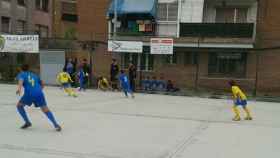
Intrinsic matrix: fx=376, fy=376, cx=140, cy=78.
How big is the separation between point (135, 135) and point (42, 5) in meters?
40.3

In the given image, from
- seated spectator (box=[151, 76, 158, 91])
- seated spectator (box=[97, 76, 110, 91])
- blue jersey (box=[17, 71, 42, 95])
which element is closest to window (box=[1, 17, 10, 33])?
seated spectator (box=[97, 76, 110, 91])

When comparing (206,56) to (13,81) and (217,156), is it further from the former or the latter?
(217,156)

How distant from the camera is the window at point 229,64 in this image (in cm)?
2389

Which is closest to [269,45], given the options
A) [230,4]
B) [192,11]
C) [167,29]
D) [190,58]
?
[230,4]

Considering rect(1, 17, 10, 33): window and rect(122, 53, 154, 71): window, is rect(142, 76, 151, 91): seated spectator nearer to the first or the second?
rect(122, 53, 154, 71): window

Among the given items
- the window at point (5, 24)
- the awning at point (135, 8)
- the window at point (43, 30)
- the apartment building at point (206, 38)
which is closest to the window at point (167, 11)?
the apartment building at point (206, 38)

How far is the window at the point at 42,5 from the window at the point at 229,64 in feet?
88.6

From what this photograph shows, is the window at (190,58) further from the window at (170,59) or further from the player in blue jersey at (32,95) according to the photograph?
the player in blue jersey at (32,95)

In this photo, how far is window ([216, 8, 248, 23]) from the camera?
80.7ft

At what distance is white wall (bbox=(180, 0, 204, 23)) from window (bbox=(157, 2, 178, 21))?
506mm

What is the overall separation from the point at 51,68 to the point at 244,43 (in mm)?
12076

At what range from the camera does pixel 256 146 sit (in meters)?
7.94

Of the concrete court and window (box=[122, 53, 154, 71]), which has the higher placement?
window (box=[122, 53, 154, 71])

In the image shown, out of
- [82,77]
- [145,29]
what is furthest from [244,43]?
[82,77]
